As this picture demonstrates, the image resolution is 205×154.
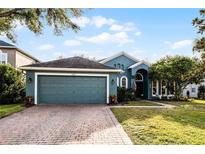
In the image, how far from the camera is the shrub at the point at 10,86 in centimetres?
1627

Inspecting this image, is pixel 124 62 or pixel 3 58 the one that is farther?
pixel 124 62

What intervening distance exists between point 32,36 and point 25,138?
927 cm

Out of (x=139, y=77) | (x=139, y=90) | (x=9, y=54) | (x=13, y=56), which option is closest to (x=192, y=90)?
(x=139, y=90)

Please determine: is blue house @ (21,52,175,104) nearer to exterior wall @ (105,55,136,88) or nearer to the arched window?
exterior wall @ (105,55,136,88)

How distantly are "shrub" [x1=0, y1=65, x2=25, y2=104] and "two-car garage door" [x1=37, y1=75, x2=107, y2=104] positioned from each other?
2607 mm

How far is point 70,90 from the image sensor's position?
50.3ft

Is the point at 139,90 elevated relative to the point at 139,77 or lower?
lower

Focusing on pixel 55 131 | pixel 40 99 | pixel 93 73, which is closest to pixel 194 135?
pixel 55 131

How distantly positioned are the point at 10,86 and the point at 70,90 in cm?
443

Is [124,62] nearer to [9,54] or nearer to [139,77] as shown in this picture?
[139,77]
